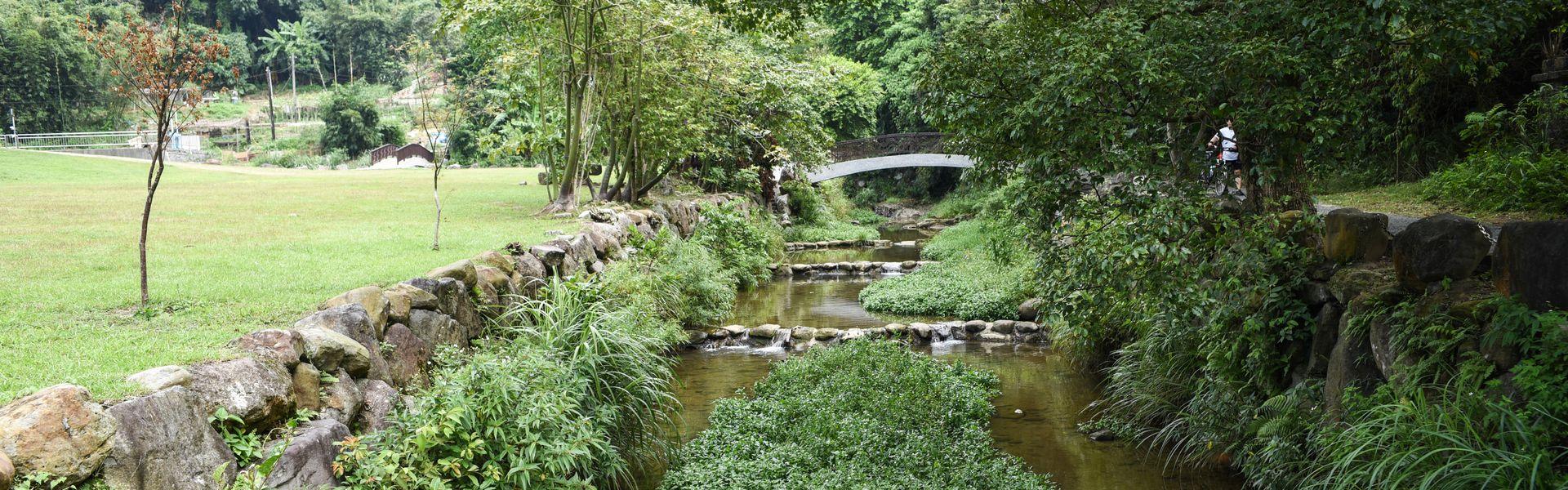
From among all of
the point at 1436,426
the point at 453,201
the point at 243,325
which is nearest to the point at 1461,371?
the point at 1436,426

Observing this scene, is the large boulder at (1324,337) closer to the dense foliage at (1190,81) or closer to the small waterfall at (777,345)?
the dense foliage at (1190,81)

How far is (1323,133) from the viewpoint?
5.63 m

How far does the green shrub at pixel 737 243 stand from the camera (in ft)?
50.8

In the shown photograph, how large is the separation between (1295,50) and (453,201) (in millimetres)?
13287

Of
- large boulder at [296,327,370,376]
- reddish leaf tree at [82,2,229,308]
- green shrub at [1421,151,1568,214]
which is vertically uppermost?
reddish leaf tree at [82,2,229,308]

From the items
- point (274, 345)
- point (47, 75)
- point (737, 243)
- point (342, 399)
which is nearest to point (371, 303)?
point (342, 399)

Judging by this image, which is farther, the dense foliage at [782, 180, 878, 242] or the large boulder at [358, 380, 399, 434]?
the dense foliage at [782, 180, 878, 242]

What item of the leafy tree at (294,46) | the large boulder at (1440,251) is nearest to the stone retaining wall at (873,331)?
the large boulder at (1440,251)

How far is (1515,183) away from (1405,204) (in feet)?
6.41

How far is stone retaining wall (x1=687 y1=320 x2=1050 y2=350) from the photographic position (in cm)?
1147

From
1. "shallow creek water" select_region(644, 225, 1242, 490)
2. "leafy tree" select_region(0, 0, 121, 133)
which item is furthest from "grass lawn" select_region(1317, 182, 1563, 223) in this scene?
"leafy tree" select_region(0, 0, 121, 133)

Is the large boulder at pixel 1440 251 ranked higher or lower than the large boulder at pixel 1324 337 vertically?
higher

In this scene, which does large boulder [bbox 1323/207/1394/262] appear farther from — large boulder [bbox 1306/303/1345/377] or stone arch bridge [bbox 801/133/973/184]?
stone arch bridge [bbox 801/133/973/184]

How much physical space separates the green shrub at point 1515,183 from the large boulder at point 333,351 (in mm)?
7373
